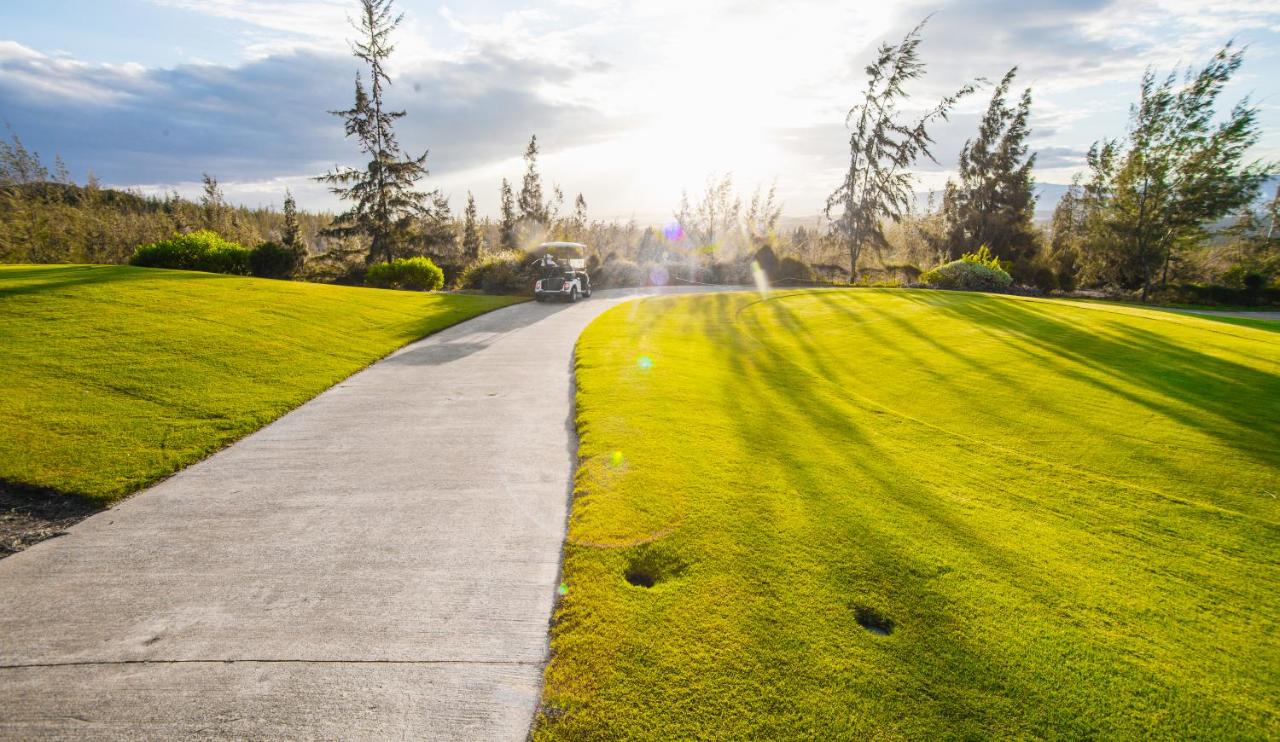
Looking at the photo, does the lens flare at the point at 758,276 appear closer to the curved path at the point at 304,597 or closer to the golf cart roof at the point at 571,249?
the golf cart roof at the point at 571,249

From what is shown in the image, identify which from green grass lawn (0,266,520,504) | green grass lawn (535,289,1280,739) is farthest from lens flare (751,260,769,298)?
green grass lawn (535,289,1280,739)

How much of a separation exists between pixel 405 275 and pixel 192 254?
6903mm

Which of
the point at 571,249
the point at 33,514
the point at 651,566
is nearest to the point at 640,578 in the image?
the point at 651,566

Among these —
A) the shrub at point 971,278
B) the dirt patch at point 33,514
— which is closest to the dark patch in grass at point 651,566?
the dirt patch at point 33,514

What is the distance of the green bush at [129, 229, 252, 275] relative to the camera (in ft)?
52.6

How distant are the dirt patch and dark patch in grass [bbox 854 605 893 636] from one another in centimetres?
605

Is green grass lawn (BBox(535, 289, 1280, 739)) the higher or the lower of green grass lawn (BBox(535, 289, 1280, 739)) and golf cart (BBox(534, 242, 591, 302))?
the lower

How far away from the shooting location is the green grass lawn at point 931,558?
8.36 ft

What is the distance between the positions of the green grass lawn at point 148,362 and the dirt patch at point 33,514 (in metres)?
0.08

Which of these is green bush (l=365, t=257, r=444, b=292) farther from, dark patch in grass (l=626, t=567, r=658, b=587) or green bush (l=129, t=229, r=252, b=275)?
dark patch in grass (l=626, t=567, r=658, b=587)

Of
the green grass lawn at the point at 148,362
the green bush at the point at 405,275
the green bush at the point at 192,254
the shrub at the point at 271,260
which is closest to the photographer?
the green grass lawn at the point at 148,362

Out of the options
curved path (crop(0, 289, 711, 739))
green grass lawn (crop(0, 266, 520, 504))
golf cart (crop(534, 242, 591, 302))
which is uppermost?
golf cart (crop(534, 242, 591, 302))

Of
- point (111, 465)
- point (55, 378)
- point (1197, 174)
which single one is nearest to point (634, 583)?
point (111, 465)

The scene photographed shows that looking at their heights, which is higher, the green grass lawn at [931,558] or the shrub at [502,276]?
the shrub at [502,276]
